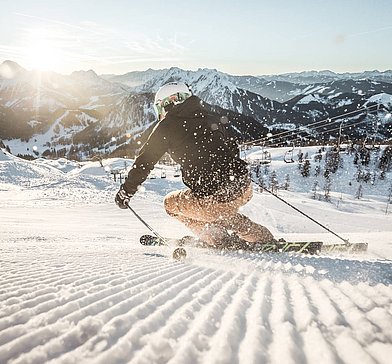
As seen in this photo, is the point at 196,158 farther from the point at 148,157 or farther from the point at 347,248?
the point at 347,248

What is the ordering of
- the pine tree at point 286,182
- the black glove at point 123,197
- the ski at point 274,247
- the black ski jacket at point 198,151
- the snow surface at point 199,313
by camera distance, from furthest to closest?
the pine tree at point 286,182, the ski at point 274,247, the black glove at point 123,197, the black ski jacket at point 198,151, the snow surface at point 199,313

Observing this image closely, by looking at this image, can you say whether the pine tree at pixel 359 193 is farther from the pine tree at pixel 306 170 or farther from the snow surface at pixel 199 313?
the snow surface at pixel 199 313

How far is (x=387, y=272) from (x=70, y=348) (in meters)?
3.04

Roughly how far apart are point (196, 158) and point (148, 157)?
2.38 ft

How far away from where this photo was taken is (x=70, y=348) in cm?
163

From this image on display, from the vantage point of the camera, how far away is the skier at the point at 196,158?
170 inches

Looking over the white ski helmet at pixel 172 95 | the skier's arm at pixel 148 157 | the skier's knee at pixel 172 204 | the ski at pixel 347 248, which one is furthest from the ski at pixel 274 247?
the white ski helmet at pixel 172 95

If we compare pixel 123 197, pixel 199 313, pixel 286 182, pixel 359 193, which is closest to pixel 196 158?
pixel 123 197

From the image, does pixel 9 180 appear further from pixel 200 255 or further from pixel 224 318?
pixel 224 318

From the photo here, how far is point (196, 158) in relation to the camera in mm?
4418

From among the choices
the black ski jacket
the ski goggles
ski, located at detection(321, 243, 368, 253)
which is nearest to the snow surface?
the black ski jacket

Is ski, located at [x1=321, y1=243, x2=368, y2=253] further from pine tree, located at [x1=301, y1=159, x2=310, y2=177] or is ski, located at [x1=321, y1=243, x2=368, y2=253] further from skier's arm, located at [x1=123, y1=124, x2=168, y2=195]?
pine tree, located at [x1=301, y1=159, x2=310, y2=177]

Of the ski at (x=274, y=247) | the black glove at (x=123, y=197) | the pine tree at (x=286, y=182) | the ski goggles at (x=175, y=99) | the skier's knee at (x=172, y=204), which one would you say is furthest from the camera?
the pine tree at (x=286, y=182)

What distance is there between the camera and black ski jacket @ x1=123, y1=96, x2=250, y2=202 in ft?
14.1
